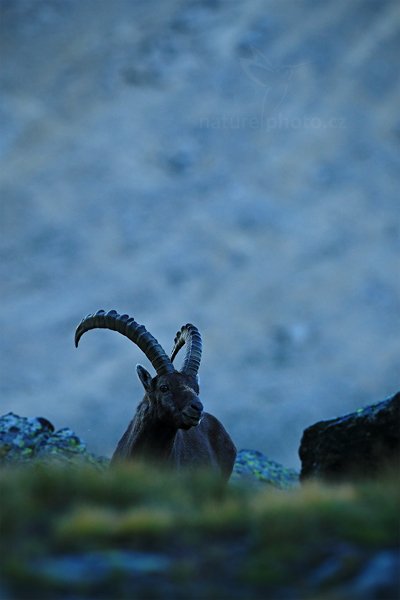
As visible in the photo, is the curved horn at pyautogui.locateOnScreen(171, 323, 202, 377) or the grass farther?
the curved horn at pyautogui.locateOnScreen(171, 323, 202, 377)

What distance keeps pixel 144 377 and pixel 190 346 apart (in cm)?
124

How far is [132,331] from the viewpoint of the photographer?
670 inches

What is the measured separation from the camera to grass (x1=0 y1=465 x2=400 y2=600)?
21.5 ft

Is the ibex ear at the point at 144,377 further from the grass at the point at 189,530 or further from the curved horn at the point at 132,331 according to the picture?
the grass at the point at 189,530

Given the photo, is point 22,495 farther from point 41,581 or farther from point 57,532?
point 41,581

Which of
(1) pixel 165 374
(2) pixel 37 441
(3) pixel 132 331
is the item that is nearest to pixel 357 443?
(1) pixel 165 374

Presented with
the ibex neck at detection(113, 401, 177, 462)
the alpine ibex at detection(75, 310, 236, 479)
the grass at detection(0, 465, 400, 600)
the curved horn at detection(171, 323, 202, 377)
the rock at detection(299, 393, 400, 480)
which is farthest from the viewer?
the curved horn at detection(171, 323, 202, 377)

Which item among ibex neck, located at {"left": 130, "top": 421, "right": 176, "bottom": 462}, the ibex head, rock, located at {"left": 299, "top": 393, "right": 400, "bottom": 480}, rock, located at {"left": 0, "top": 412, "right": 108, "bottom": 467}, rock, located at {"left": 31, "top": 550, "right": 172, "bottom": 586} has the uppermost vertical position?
rock, located at {"left": 0, "top": 412, "right": 108, "bottom": 467}

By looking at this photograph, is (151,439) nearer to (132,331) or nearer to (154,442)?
(154,442)

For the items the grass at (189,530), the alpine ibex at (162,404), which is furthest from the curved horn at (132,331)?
the grass at (189,530)

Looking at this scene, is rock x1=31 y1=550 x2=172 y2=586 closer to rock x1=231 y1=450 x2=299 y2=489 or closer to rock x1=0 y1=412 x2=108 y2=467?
rock x1=0 y1=412 x2=108 y2=467

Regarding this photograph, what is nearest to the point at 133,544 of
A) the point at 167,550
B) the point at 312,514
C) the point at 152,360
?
the point at 167,550

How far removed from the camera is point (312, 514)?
25.3ft

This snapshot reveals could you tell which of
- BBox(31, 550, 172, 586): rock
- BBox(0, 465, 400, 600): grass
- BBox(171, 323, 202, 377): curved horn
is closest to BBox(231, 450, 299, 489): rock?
BBox(171, 323, 202, 377): curved horn
